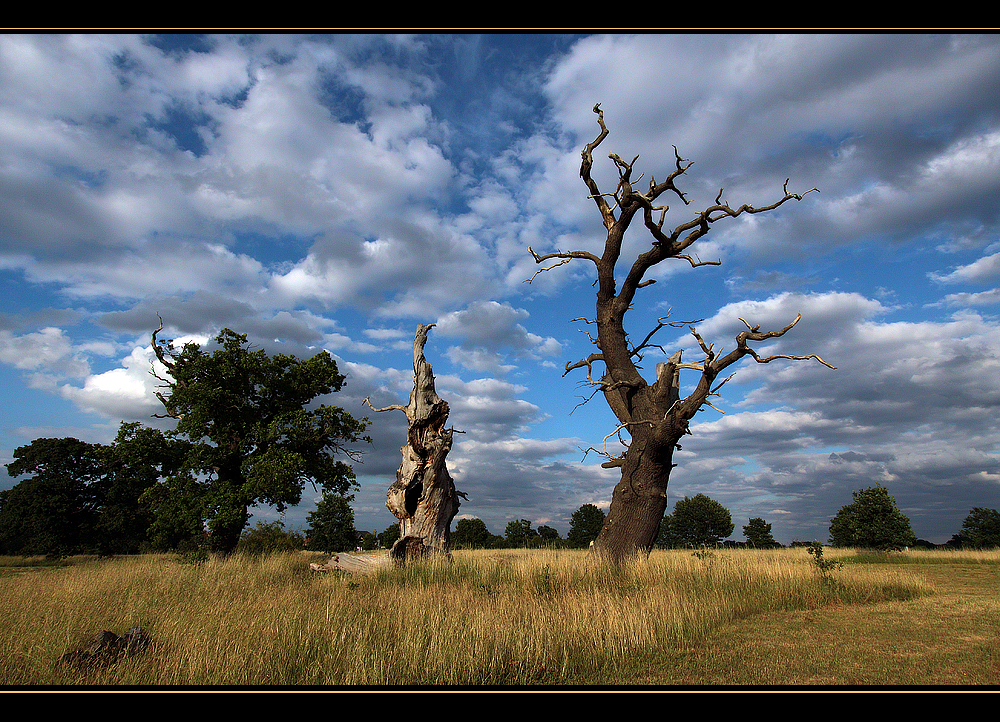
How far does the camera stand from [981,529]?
33312 millimetres

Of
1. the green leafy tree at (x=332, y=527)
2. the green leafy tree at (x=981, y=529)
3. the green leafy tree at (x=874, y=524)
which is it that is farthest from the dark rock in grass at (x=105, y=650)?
the green leafy tree at (x=981, y=529)

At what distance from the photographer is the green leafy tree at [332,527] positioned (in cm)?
2939

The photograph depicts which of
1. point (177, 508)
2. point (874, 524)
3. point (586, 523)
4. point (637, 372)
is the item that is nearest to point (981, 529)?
point (874, 524)

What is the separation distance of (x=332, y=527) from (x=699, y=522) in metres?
34.5

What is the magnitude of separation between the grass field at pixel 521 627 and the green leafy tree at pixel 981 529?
96.3ft

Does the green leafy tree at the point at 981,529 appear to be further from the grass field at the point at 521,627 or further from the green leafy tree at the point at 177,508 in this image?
the green leafy tree at the point at 177,508

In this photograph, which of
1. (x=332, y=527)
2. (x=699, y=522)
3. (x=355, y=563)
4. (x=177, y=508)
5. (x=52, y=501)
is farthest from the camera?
(x=699, y=522)

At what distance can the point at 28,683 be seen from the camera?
5.09 m

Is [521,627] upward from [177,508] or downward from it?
downward

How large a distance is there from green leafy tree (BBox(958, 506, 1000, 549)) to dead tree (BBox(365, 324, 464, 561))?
3735cm

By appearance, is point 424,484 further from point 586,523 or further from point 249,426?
point 586,523
